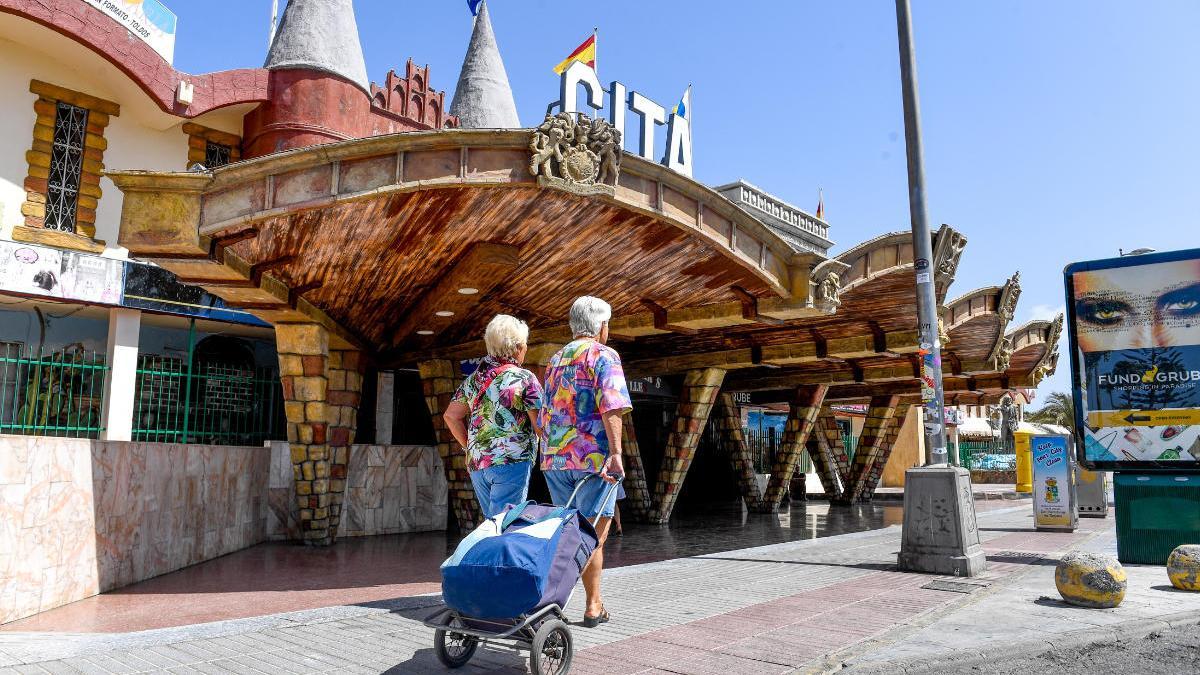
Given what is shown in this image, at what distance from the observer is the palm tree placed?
42938mm

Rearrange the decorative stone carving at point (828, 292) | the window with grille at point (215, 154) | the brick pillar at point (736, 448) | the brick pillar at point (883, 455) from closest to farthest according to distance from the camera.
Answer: the decorative stone carving at point (828, 292)
the window with grille at point (215, 154)
the brick pillar at point (736, 448)
the brick pillar at point (883, 455)

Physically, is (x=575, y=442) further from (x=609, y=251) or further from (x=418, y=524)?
(x=418, y=524)

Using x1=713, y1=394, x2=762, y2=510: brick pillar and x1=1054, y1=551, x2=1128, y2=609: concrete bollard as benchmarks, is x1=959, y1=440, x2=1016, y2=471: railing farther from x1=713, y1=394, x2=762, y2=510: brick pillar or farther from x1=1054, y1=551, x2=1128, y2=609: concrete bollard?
x1=1054, y1=551, x2=1128, y2=609: concrete bollard

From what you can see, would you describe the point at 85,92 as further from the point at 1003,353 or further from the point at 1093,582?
the point at 1003,353

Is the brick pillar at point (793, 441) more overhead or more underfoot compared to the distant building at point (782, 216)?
more underfoot

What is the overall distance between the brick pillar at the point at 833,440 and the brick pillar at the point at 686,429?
8.72 metres

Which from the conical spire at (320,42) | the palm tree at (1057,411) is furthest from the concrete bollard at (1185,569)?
the palm tree at (1057,411)

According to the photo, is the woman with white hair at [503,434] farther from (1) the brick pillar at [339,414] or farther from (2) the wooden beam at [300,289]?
(1) the brick pillar at [339,414]

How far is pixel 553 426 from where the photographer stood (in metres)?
4.45

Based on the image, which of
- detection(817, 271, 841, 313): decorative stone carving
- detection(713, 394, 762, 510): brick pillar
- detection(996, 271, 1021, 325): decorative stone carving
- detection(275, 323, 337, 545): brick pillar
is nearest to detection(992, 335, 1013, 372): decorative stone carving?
detection(996, 271, 1021, 325): decorative stone carving

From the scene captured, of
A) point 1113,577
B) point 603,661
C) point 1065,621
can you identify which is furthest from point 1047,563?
point 603,661

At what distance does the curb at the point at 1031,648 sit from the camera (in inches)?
160

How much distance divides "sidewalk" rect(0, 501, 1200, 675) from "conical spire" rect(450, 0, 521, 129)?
12.7m

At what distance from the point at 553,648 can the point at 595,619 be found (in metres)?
1.14
